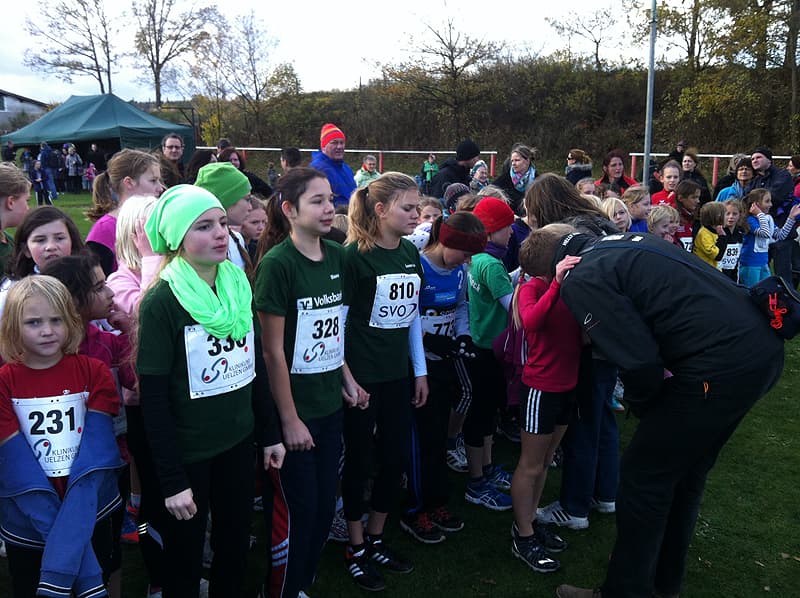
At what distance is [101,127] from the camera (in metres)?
23.1

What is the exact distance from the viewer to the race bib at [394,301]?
3100 mm

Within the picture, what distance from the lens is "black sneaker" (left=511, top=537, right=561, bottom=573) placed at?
3295 millimetres

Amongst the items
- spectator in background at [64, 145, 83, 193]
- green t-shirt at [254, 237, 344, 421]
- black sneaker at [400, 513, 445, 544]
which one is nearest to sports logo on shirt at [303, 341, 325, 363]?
green t-shirt at [254, 237, 344, 421]

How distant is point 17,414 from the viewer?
7.50 ft

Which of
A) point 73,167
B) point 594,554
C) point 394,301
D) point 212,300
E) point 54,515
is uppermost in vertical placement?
point 73,167

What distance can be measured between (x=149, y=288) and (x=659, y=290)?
196cm

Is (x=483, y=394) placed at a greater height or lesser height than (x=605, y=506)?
greater

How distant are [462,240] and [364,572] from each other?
5.89 feet

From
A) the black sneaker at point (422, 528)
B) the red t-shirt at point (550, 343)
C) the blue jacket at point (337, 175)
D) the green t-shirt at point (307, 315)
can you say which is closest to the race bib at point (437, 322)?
the red t-shirt at point (550, 343)

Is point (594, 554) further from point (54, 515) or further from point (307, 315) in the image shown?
point (54, 515)

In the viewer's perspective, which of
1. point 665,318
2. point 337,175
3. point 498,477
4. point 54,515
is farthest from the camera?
point 337,175

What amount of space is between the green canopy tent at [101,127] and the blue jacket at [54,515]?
2166 cm

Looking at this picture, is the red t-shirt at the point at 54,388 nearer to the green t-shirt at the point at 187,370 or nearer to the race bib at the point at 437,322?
the green t-shirt at the point at 187,370

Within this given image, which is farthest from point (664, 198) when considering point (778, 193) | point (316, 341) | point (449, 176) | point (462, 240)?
point (316, 341)
